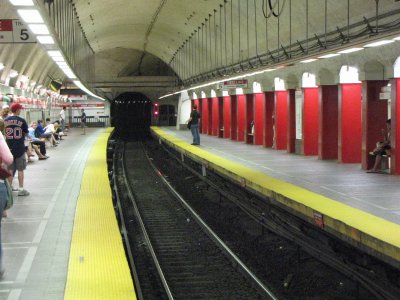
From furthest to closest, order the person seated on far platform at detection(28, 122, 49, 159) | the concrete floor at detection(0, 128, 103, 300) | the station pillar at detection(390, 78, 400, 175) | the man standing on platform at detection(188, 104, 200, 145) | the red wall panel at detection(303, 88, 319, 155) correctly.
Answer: the man standing on platform at detection(188, 104, 200, 145)
the person seated on far platform at detection(28, 122, 49, 159)
the red wall panel at detection(303, 88, 319, 155)
the station pillar at detection(390, 78, 400, 175)
the concrete floor at detection(0, 128, 103, 300)

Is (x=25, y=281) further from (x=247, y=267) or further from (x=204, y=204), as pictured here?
(x=204, y=204)

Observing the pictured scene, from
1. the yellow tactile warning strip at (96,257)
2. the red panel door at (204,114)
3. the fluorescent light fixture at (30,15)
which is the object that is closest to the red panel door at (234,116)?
the red panel door at (204,114)

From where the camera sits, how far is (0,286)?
608 cm

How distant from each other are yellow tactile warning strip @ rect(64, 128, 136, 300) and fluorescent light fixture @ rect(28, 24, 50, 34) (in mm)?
2816

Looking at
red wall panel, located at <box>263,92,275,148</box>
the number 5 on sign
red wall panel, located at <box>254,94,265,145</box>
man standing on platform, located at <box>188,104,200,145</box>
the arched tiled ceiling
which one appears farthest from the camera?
red wall panel, located at <box>254,94,265,145</box>

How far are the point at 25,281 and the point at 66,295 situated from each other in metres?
0.91

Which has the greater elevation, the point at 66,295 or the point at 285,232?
the point at 66,295

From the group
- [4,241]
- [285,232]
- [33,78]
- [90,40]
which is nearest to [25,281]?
[4,241]

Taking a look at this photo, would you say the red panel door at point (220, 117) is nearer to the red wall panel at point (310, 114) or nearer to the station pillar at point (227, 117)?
the station pillar at point (227, 117)

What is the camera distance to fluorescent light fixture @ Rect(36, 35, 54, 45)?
998 cm

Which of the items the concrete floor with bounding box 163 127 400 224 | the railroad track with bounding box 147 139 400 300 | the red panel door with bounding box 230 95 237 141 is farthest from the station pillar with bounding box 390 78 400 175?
the red panel door with bounding box 230 95 237 141

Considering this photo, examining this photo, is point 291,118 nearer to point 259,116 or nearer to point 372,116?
point 259,116

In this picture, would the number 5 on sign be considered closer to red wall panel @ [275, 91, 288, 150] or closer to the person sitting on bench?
the person sitting on bench

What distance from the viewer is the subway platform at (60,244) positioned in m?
5.81
